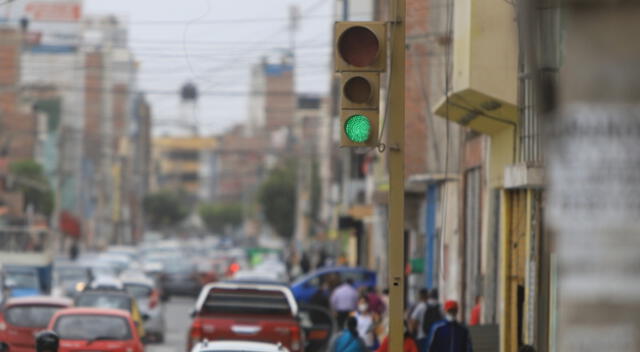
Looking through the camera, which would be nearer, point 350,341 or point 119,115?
point 350,341

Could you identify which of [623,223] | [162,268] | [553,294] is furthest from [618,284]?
[162,268]

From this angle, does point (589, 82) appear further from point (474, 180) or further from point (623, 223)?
point (474, 180)

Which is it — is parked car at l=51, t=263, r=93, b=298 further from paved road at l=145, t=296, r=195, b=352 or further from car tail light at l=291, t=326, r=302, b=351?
car tail light at l=291, t=326, r=302, b=351

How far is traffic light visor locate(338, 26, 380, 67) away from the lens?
Result: 1074cm

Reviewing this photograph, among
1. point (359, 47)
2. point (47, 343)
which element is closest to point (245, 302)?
point (47, 343)

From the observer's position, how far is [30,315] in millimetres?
25047

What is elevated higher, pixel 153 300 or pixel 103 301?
pixel 103 301

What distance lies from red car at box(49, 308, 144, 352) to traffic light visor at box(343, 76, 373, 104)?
34.0ft

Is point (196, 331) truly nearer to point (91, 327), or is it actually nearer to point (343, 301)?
point (91, 327)

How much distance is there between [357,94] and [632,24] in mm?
5990

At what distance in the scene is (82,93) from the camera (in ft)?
493

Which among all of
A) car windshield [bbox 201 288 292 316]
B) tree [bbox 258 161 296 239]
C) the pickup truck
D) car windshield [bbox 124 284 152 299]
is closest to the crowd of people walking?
the pickup truck

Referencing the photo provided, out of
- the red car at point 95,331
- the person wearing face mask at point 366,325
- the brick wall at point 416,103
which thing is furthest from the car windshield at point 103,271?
Result: the red car at point 95,331

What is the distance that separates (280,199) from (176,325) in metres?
98.7
